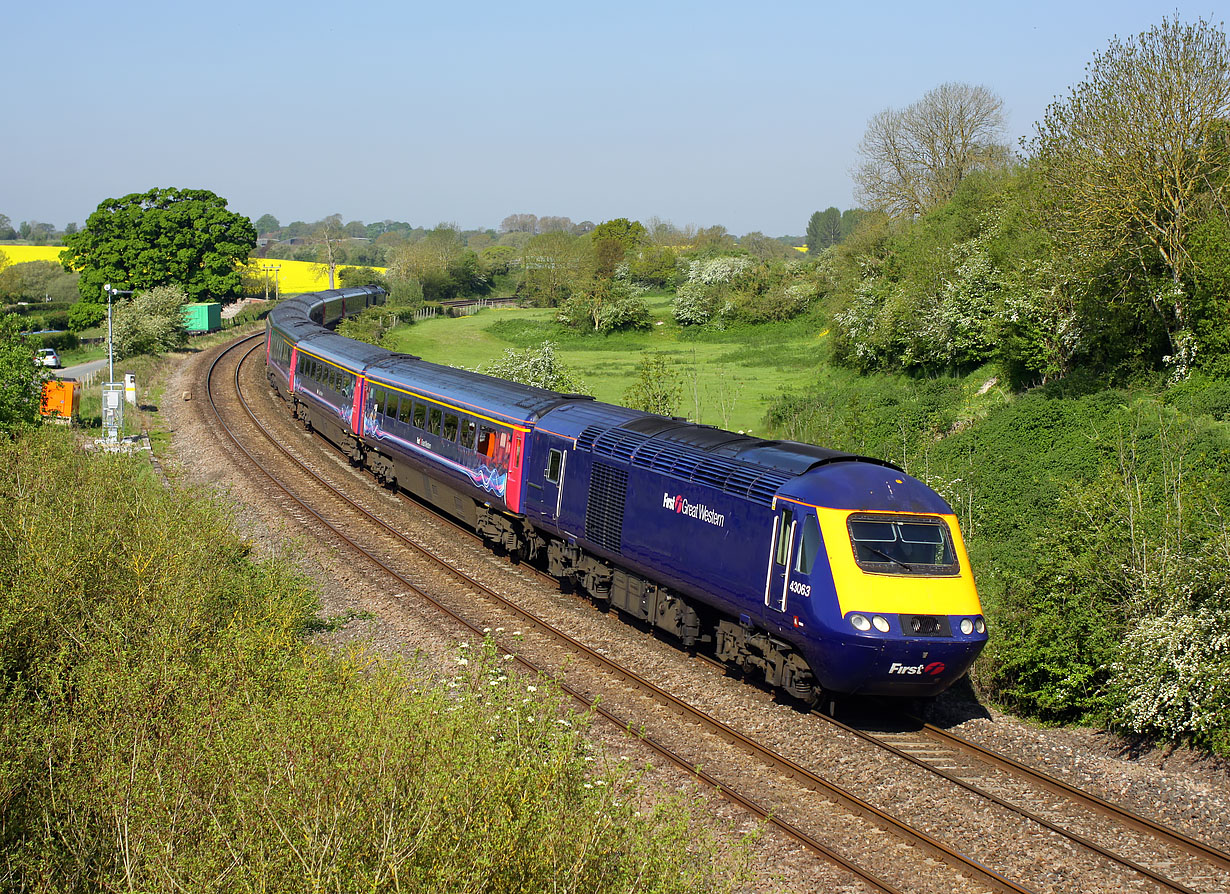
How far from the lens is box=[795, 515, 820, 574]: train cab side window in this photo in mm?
12477

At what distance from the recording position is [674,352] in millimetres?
65562

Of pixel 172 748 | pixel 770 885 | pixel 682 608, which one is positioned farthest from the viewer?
pixel 682 608

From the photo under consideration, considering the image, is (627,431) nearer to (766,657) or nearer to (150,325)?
(766,657)

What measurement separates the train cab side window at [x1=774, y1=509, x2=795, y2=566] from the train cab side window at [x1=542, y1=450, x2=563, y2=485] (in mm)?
6143

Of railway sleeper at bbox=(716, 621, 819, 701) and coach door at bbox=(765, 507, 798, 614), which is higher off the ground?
coach door at bbox=(765, 507, 798, 614)

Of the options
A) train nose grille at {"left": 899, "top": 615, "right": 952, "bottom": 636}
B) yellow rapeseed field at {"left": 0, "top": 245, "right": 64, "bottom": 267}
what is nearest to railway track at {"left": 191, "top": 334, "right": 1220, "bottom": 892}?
train nose grille at {"left": 899, "top": 615, "right": 952, "bottom": 636}

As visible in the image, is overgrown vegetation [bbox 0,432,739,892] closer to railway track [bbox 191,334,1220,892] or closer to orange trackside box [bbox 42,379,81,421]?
railway track [bbox 191,334,1220,892]

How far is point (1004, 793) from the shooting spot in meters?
11.5

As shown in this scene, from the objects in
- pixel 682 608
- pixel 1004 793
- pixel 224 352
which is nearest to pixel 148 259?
pixel 224 352

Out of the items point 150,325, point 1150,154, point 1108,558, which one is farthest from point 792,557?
point 150,325

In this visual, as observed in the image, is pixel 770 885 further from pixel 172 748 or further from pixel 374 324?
pixel 374 324

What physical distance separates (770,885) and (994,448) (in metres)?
21.5

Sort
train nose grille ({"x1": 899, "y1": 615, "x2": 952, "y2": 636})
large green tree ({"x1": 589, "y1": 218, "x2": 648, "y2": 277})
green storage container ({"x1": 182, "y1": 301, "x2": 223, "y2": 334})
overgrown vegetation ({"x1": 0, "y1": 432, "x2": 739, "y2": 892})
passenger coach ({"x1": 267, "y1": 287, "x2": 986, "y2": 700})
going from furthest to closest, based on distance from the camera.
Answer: large green tree ({"x1": 589, "y1": 218, "x2": 648, "y2": 277}) < green storage container ({"x1": 182, "y1": 301, "x2": 223, "y2": 334}) < passenger coach ({"x1": 267, "y1": 287, "x2": 986, "y2": 700}) < train nose grille ({"x1": 899, "y1": 615, "x2": 952, "y2": 636}) < overgrown vegetation ({"x1": 0, "y1": 432, "x2": 739, "y2": 892})

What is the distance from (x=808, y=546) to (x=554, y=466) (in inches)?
274
